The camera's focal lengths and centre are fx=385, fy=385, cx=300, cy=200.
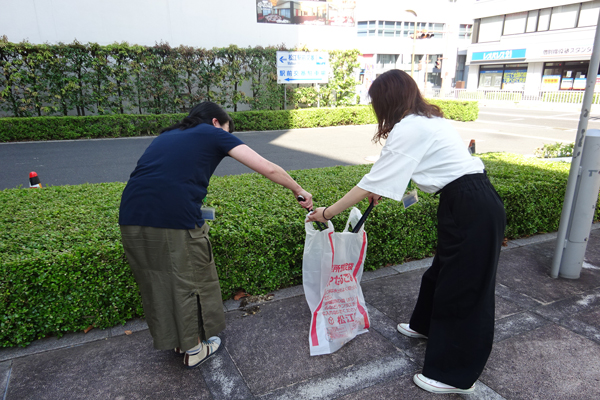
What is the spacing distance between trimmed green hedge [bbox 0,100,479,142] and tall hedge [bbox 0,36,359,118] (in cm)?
97

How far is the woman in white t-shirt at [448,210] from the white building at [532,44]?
1403 inches

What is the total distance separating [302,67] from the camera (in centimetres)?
1719

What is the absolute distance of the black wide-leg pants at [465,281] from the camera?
82.4 inches

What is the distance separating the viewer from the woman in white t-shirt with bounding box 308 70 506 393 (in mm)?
2080

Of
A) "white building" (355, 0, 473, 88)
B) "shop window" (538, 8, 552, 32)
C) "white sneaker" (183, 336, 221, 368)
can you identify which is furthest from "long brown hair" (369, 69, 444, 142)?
"white building" (355, 0, 473, 88)

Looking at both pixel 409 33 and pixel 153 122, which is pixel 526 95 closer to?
pixel 409 33

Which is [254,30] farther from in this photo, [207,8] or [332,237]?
[332,237]

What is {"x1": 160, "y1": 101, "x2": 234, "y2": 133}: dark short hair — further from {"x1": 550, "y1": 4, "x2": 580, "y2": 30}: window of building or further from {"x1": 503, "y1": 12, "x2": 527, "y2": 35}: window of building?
{"x1": 503, "y1": 12, "x2": 527, "y2": 35}: window of building

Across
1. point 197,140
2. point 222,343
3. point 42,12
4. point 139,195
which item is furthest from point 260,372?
point 42,12

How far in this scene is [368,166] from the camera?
19.1ft

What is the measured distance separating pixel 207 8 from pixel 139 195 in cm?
1652

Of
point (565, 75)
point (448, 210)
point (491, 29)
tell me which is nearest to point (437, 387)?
point (448, 210)

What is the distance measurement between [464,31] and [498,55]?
71.0ft

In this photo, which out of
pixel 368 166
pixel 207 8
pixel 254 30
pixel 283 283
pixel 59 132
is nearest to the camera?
pixel 283 283
